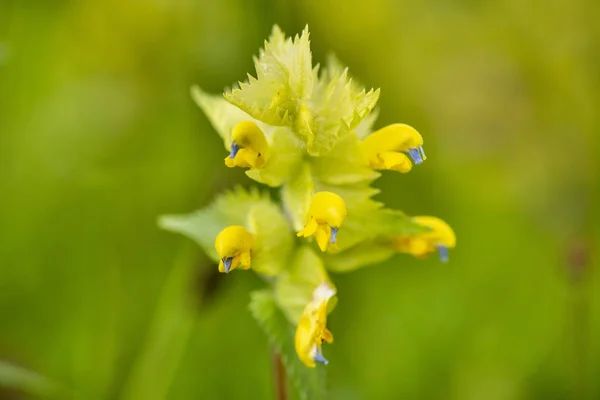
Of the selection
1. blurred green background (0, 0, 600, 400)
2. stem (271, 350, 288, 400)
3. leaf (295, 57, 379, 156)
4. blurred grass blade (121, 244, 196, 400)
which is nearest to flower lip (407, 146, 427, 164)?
leaf (295, 57, 379, 156)

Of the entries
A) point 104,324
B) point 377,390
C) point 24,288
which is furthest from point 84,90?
point 377,390

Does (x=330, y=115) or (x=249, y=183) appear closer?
(x=330, y=115)

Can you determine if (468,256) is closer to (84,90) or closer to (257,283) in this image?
(257,283)

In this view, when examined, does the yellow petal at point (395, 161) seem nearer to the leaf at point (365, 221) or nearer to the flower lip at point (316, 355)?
the leaf at point (365, 221)

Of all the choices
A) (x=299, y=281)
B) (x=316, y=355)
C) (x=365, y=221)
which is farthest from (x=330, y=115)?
(x=316, y=355)

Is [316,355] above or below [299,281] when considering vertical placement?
below

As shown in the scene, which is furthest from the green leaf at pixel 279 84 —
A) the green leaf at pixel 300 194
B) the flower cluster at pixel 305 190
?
the green leaf at pixel 300 194

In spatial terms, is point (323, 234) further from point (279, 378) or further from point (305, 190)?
point (279, 378)

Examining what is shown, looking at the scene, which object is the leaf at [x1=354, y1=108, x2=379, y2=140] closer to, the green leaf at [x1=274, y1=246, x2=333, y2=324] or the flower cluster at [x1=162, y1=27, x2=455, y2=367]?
the flower cluster at [x1=162, y1=27, x2=455, y2=367]

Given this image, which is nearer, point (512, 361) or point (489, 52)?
point (512, 361)
